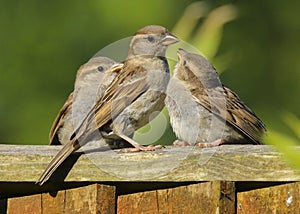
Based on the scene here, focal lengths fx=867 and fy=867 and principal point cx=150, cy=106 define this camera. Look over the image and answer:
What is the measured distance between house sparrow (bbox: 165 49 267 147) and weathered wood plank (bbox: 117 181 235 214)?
1192 mm

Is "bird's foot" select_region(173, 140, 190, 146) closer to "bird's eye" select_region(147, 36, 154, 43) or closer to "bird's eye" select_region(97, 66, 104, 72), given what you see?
"bird's eye" select_region(147, 36, 154, 43)

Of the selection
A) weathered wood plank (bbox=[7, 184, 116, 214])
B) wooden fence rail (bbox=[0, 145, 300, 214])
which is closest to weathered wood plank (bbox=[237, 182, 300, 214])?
wooden fence rail (bbox=[0, 145, 300, 214])

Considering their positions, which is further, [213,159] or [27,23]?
[27,23]

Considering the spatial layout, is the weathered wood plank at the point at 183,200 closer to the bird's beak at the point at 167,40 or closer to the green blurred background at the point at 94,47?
the green blurred background at the point at 94,47

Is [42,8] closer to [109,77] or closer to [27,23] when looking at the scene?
[27,23]

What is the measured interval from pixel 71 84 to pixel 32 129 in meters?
0.49

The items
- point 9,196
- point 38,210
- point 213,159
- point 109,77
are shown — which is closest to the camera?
point 213,159

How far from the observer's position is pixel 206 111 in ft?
13.8

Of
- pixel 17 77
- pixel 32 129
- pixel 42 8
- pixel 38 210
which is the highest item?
pixel 42 8

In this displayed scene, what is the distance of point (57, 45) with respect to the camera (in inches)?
137

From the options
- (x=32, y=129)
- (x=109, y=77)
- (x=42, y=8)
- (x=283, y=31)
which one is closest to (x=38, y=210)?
(x=32, y=129)

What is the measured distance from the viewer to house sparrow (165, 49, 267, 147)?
4070 mm

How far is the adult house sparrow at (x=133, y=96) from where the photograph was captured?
3633 millimetres

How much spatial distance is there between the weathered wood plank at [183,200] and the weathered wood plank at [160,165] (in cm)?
4
